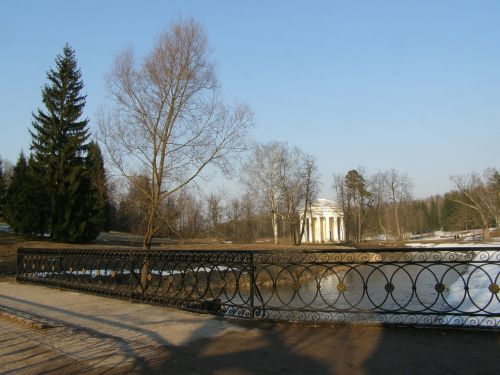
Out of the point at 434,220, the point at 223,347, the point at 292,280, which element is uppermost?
the point at 434,220

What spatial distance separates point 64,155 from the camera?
3375 cm

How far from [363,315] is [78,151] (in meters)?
31.8

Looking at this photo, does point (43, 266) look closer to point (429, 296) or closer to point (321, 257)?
point (321, 257)

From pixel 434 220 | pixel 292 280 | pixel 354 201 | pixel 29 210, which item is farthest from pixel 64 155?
pixel 434 220

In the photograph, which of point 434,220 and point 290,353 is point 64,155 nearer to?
point 290,353

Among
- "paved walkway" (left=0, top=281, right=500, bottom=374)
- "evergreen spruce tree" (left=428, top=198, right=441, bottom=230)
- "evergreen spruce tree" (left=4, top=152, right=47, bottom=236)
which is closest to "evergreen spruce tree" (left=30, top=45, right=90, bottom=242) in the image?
"evergreen spruce tree" (left=4, top=152, right=47, bottom=236)

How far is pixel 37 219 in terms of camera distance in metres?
32.4

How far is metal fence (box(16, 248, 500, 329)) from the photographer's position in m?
7.02

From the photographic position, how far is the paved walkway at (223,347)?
5113mm

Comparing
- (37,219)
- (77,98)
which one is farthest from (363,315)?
(77,98)

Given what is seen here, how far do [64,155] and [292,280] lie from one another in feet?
94.3

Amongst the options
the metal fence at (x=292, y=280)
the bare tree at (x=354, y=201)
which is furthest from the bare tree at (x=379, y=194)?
the metal fence at (x=292, y=280)

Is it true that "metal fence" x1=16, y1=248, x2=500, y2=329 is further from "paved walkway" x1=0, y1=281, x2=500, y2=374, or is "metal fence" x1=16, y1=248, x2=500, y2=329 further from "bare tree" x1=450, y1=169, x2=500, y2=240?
"bare tree" x1=450, y1=169, x2=500, y2=240

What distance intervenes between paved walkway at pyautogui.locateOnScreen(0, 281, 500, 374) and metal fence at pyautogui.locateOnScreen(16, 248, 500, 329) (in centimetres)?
44
